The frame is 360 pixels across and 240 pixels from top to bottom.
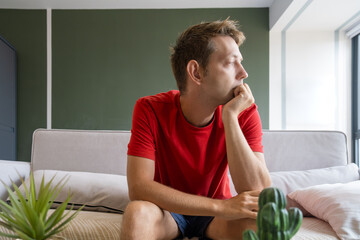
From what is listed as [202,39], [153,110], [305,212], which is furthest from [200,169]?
[305,212]

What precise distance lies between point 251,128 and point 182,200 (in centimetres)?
47

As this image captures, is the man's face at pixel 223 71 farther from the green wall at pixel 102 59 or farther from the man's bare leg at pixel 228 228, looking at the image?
the green wall at pixel 102 59

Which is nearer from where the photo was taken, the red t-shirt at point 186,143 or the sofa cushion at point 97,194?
the red t-shirt at point 186,143

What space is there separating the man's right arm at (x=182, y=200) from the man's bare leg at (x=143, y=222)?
0.05m

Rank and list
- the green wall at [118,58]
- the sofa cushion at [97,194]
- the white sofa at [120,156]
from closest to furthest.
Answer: the sofa cushion at [97,194]
the white sofa at [120,156]
the green wall at [118,58]

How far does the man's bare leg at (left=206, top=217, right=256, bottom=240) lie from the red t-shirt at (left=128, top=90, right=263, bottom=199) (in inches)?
6.1

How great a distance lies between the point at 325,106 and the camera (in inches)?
183

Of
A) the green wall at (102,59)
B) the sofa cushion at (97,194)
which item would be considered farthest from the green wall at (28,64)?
the sofa cushion at (97,194)

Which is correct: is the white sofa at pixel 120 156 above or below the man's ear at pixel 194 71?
below

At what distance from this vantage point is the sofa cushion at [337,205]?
146cm

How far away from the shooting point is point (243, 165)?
139cm

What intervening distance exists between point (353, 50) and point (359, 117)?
2.80ft

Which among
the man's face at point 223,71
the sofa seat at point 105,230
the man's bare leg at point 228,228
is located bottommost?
the sofa seat at point 105,230

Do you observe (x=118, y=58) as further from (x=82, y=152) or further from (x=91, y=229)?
(x=91, y=229)
